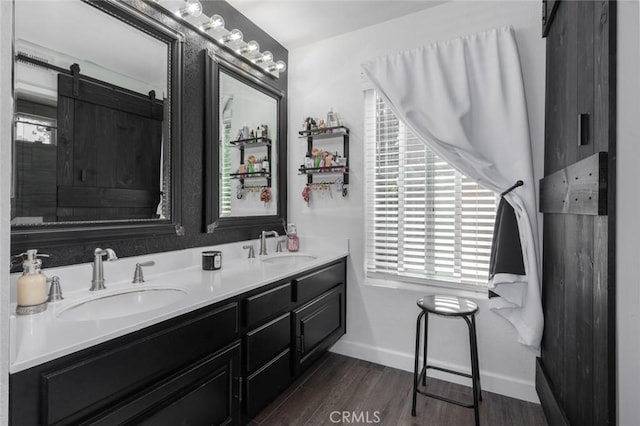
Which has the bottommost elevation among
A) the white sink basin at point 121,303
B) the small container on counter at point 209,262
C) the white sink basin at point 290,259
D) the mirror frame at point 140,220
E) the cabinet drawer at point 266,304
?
the cabinet drawer at point 266,304

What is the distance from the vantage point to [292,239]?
2.48 m

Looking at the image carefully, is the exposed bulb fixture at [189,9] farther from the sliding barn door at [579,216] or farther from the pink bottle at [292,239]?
the sliding barn door at [579,216]

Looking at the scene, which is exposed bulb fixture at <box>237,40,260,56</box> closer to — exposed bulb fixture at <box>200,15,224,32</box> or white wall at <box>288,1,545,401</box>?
exposed bulb fixture at <box>200,15,224,32</box>

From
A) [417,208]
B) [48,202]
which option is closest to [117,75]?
[48,202]

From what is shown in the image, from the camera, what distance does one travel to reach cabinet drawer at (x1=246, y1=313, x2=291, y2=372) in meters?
1.47

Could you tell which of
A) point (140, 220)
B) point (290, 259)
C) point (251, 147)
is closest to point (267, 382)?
point (290, 259)

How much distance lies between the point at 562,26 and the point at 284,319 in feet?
6.41

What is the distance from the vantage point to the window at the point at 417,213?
205 centimetres

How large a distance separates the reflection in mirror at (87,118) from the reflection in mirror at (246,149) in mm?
412

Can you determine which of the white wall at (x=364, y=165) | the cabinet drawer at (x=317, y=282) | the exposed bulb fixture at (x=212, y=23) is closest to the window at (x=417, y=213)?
the white wall at (x=364, y=165)

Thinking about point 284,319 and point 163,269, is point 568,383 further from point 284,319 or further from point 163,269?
point 163,269

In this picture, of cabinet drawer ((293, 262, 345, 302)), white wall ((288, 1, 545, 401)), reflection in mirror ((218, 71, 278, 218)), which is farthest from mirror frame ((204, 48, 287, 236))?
cabinet drawer ((293, 262, 345, 302))

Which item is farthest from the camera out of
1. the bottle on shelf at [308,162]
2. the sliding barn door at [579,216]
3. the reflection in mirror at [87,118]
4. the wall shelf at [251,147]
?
the bottle on shelf at [308,162]

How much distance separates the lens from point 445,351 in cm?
213
